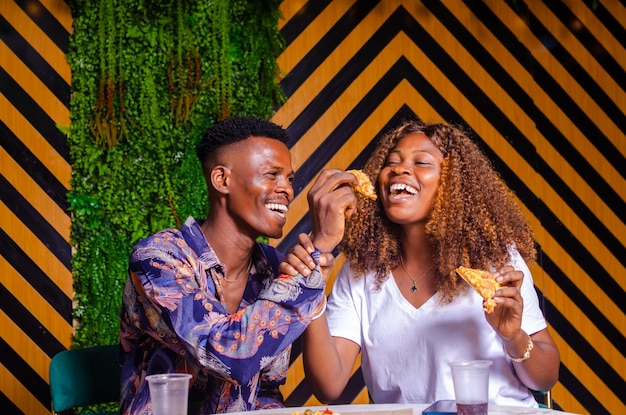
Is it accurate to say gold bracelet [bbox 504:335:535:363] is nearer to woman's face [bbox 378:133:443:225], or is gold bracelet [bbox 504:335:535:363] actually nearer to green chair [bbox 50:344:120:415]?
woman's face [bbox 378:133:443:225]

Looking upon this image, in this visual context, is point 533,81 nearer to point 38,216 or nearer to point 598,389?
point 598,389

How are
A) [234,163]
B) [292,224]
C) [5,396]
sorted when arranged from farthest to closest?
[292,224] → [5,396] → [234,163]

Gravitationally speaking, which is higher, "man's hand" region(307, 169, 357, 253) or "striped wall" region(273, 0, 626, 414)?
"striped wall" region(273, 0, 626, 414)

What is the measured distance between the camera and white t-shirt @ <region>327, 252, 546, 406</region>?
8.84 feet

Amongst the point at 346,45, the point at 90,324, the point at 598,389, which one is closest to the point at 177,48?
the point at 346,45

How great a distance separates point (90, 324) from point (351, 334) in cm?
221

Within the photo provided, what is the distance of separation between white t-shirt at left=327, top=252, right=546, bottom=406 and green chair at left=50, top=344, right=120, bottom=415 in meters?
1.03

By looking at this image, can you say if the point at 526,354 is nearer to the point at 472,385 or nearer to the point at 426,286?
the point at 426,286

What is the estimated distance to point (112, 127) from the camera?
15.0 ft

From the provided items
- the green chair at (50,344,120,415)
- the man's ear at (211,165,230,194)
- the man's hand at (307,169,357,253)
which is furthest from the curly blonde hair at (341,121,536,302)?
the green chair at (50,344,120,415)

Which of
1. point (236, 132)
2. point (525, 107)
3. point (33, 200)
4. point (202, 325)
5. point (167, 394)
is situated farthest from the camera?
point (525, 107)

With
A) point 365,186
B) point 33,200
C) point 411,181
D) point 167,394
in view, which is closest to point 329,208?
point 365,186

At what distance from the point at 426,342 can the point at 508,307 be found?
405mm

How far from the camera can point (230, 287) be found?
278 cm
